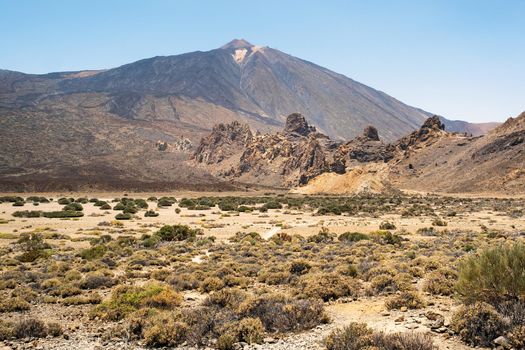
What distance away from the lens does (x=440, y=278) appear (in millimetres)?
12812

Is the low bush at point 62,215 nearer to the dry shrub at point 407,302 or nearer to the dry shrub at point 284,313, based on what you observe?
the dry shrub at point 284,313

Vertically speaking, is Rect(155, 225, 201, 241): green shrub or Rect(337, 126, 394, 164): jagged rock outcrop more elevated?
Rect(337, 126, 394, 164): jagged rock outcrop

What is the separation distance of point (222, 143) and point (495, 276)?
17082cm

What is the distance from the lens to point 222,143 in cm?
17800

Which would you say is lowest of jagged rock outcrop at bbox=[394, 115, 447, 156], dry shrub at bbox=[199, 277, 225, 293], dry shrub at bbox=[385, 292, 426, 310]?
dry shrub at bbox=[199, 277, 225, 293]

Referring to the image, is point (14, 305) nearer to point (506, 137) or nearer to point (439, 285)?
point (439, 285)

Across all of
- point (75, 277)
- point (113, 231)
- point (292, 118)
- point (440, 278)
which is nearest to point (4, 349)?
point (75, 277)

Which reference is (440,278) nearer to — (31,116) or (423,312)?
(423,312)

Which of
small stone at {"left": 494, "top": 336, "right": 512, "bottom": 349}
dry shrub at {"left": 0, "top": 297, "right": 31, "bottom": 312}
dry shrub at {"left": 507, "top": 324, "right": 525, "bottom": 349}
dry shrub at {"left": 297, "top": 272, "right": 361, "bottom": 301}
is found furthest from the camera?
dry shrub at {"left": 297, "top": 272, "right": 361, "bottom": 301}

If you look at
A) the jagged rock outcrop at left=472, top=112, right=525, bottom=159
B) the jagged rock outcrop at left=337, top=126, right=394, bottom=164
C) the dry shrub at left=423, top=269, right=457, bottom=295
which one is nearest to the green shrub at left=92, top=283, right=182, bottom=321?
the dry shrub at left=423, top=269, right=457, bottom=295

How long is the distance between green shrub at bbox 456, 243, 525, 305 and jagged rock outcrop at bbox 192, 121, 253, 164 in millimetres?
162583

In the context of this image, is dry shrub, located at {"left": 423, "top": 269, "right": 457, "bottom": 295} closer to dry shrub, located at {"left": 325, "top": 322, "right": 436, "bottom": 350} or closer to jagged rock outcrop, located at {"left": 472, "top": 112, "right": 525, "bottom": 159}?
dry shrub, located at {"left": 325, "top": 322, "right": 436, "bottom": 350}

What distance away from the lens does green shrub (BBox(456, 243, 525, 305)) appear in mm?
9078

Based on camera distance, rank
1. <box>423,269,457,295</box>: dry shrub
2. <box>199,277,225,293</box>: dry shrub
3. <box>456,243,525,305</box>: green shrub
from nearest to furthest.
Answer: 1. <box>456,243,525,305</box>: green shrub
2. <box>423,269,457,295</box>: dry shrub
3. <box>199,277,225,293</box>: dry shrub
